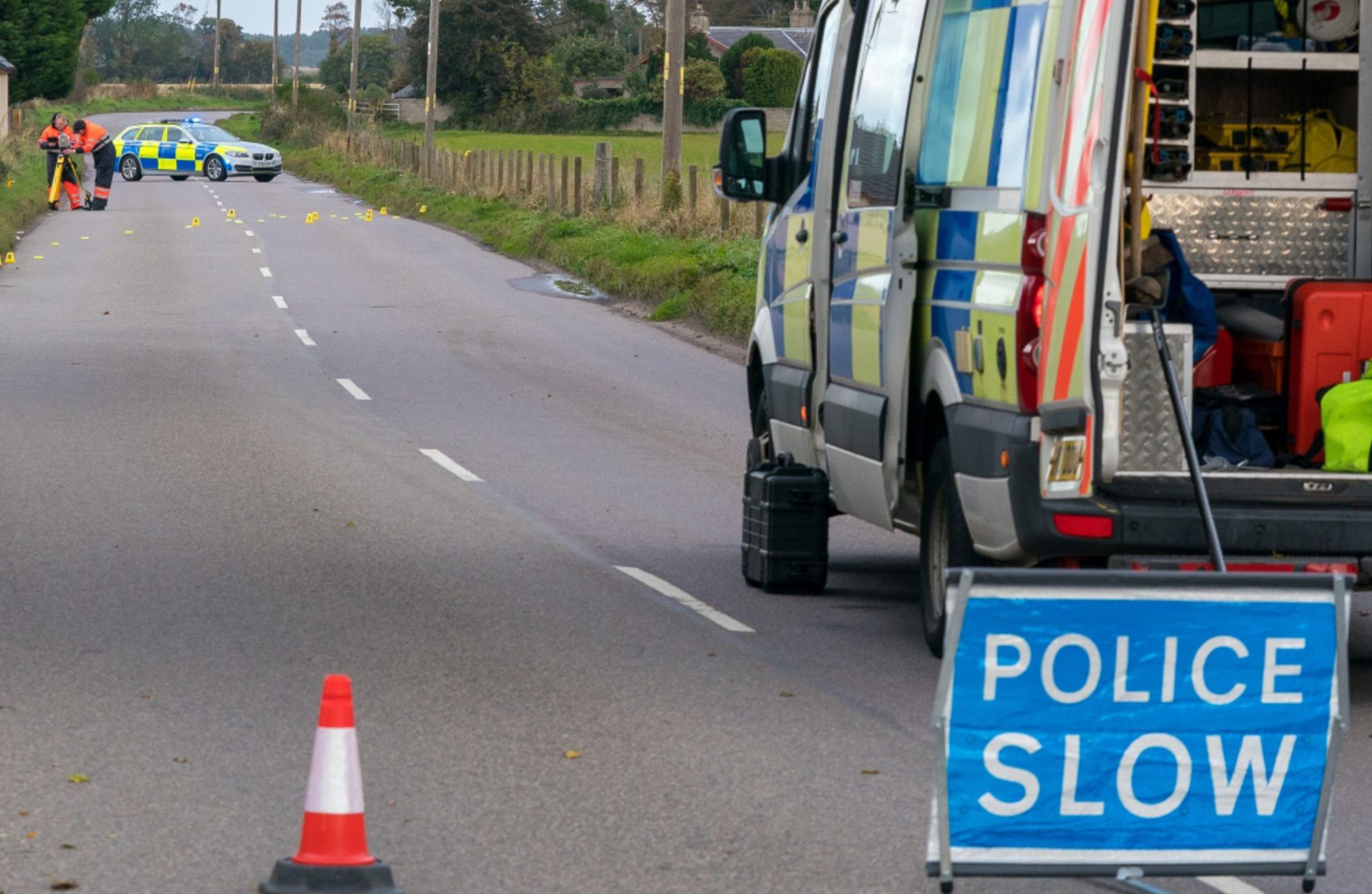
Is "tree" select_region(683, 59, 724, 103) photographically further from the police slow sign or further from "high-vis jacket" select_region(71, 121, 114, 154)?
the police slow sign

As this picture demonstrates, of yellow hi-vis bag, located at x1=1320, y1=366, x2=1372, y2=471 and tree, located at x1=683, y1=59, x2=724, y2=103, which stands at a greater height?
tree, located at x1=683, y1=59, x2=724, y2=103

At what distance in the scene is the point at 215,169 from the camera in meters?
61.8

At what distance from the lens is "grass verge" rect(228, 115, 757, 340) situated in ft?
81.4

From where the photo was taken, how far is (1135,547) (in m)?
7.19

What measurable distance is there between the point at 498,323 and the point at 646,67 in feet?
Answer: 285

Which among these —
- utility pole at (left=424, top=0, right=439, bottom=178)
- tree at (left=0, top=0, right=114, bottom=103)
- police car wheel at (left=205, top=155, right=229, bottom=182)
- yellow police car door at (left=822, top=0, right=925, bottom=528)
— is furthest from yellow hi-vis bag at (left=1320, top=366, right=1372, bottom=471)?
tree at (left=0, top=0, right=114, bottom=103)

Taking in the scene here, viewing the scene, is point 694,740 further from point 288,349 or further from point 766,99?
point 766,99

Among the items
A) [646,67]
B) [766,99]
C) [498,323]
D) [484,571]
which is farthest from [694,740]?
[646,67]

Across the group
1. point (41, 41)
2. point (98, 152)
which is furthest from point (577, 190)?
point (41, 41)

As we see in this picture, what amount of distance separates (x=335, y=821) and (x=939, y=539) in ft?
12.3

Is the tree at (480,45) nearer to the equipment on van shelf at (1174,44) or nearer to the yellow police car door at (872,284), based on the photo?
the yellow police car door at (872,284)

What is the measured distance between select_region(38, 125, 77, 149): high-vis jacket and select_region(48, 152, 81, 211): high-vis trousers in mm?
1204

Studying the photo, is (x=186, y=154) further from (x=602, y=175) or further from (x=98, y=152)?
(x=602, y=175)

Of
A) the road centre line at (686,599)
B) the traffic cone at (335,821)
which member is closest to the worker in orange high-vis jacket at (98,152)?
the road centre line at (686,599)
